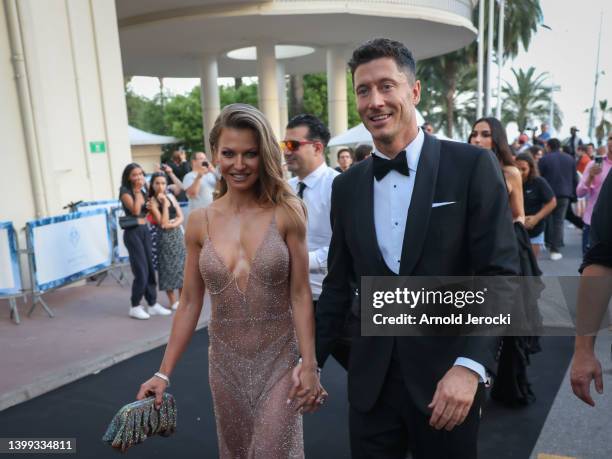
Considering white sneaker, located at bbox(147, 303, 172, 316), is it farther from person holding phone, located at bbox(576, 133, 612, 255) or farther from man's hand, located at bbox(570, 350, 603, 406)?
person holding phone, located at bbox(576, 133, 612, 255)

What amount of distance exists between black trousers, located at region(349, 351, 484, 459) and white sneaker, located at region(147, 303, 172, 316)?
5145 mm

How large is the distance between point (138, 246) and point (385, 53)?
18.0 ft

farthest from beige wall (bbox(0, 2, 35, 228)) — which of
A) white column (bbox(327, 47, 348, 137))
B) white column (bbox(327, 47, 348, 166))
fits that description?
white column (bbox(327, 47, 348, 137))

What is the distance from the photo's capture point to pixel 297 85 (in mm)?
30797

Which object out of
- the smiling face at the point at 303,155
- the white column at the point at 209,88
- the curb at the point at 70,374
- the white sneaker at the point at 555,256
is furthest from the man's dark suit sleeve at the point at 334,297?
the white column at the point at 209,88

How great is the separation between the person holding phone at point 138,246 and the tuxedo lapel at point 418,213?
5.38m

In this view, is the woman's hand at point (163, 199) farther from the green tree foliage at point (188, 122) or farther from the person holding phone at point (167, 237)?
the green tree foliage at point (188, 122)

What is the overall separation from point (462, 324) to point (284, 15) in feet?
47.8

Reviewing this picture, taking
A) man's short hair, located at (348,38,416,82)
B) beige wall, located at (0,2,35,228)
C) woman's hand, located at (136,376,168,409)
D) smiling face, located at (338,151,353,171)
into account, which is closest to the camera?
man's short hair, located at (348,38,416,82)

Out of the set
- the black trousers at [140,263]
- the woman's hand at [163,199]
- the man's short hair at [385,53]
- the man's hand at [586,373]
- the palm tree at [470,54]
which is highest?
the palm tree at [470,54]

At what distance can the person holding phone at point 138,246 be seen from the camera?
6672mm

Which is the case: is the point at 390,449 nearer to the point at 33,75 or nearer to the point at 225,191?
the point at 225,191

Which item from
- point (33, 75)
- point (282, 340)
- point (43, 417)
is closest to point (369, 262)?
point (282, 340)

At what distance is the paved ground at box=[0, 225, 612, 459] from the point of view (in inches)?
142
